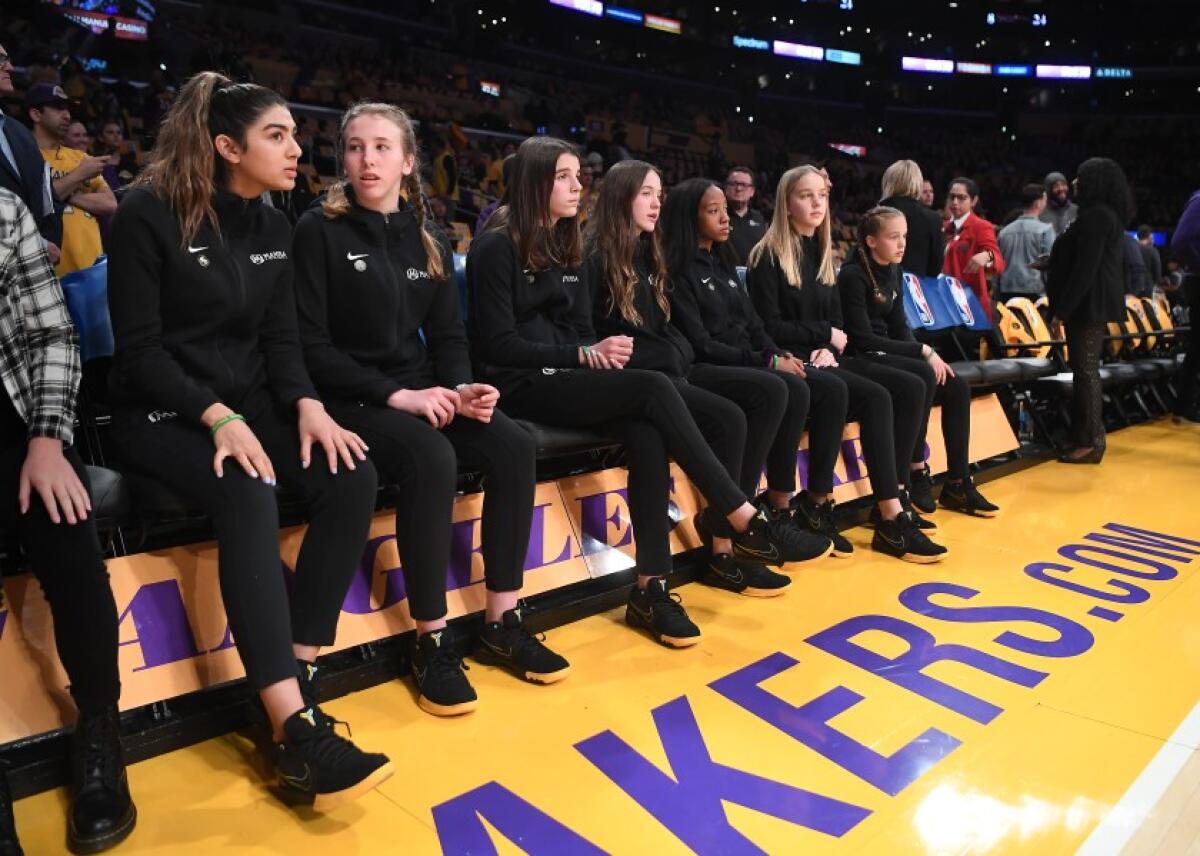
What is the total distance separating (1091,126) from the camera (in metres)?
27.9

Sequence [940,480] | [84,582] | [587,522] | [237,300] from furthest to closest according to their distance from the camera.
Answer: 1. [940,480]
2. [587,522]
3. [237,300]
4. [84,582]

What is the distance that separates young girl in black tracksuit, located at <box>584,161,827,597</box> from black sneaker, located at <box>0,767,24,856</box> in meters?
2.19

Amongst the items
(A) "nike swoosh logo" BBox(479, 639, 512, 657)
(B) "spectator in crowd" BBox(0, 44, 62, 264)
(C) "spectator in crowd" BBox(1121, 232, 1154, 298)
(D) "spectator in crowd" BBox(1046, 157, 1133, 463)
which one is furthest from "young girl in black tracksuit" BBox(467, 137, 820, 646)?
(C) "spectator in crowd" BBox(1121, 232, 1154, 298)

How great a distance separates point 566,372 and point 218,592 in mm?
1235

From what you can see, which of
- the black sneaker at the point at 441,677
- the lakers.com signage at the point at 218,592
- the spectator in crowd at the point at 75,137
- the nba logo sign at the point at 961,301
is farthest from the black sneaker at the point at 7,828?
the nba logo sign at the point at 961,301

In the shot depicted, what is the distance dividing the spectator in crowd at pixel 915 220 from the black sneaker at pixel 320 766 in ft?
14.7

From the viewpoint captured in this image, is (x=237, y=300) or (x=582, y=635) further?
(x=582, y=635)

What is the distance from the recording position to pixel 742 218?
5.13m

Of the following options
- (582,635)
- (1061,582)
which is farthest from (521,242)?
(1061,582)

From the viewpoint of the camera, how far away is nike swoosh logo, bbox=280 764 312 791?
177cm

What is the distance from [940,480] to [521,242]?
113 inches

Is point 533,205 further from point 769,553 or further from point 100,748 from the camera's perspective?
point 100,748

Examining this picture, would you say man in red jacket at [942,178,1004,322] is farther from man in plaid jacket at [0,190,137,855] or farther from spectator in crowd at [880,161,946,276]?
man in plaid jacket at [0,190,137,855]

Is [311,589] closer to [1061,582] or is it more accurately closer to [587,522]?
[587,522]
